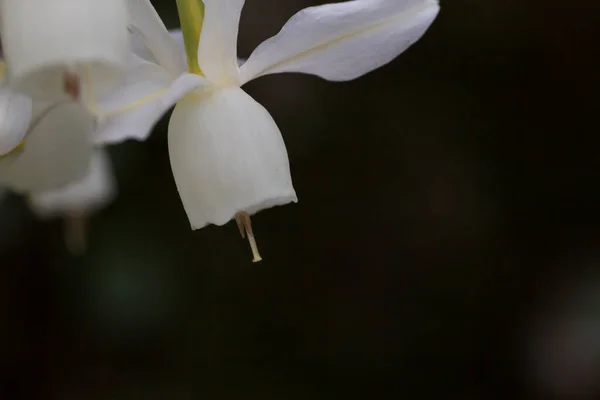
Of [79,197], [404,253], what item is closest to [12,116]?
[79,197]

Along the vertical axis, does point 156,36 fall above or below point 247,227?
above

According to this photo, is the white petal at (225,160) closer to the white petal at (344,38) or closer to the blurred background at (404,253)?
the white petal at (344,38)

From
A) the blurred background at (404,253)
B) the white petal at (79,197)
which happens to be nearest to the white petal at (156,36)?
the white petal at (79,197)

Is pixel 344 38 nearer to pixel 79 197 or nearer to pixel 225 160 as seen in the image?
pixel 225 160

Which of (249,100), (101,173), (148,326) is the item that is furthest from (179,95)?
(148,326)

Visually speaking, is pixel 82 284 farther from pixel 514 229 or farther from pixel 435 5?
pixel 435 5

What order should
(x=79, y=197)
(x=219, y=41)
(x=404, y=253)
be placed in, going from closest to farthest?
1. (x=219, y=41)
2. (x=79, y=197)
3. (x=404, y=253)
